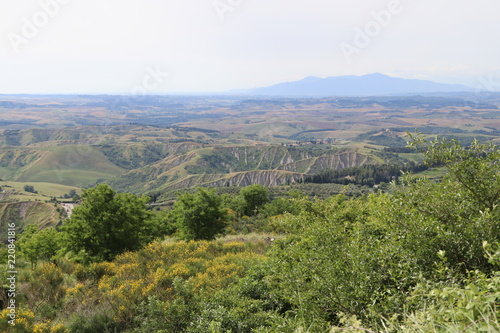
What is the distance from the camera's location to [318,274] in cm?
822

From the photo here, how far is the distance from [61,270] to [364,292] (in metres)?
16.5

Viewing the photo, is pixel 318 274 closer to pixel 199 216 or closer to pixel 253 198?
pixel 199 216

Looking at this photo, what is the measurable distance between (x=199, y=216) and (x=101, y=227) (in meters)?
11.4

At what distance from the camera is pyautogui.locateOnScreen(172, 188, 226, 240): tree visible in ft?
101

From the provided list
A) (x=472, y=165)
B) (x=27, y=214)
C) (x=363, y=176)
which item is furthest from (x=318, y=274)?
(x=363, y=176)

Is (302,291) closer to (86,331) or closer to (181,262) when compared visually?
(86,331)

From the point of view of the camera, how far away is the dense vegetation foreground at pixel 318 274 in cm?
603

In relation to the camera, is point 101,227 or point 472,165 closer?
point 472,165

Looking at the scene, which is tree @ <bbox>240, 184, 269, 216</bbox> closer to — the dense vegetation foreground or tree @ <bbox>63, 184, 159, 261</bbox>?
the dense vegetation foreground

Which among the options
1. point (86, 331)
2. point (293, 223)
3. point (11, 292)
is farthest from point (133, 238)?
point (293, 223)

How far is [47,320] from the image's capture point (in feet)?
37.6

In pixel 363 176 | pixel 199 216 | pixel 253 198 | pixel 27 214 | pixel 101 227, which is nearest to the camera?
pixel 101 227

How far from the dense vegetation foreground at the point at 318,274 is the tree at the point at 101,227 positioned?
0.28ft

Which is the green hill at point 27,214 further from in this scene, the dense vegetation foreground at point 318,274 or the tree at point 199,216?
the dense vegetation foreground at point 318,274
